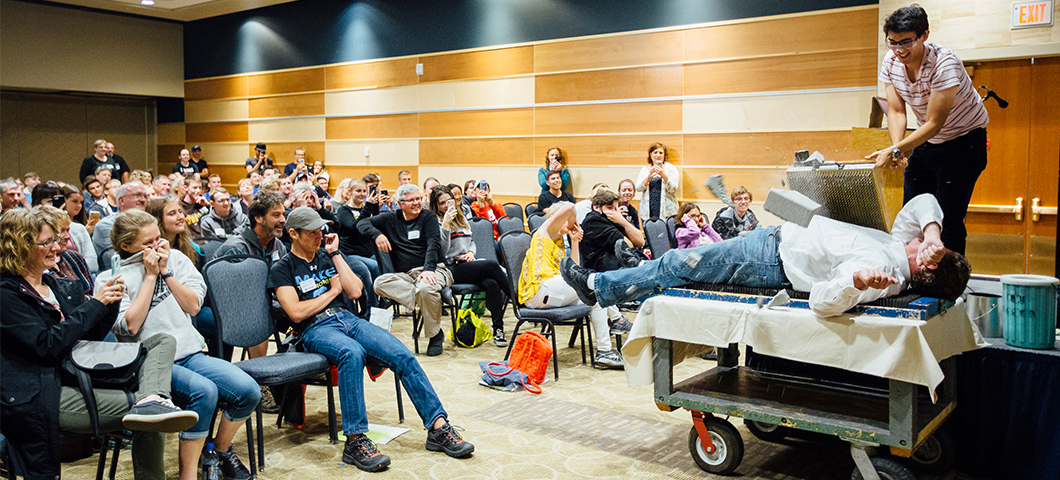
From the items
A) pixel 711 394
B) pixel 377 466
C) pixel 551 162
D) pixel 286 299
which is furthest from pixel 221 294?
pixel 551 162

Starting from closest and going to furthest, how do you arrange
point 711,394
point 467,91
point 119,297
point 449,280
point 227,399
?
point 119,297 → point 227,399 → point 711,394 → point 449,280 → point 467,91

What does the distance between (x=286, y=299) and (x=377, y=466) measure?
2.75 ft

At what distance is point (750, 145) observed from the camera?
25.3 feet

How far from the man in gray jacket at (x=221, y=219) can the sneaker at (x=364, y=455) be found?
2.48 m

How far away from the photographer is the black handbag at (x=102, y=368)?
242cm

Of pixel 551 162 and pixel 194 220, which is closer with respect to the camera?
pixel 194 220

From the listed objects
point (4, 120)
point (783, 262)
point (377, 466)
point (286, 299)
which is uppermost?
point (4, 120)

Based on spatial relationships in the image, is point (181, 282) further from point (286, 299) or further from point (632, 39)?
point (632, 39)

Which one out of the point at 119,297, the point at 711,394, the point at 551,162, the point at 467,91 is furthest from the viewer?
the point at 467,91

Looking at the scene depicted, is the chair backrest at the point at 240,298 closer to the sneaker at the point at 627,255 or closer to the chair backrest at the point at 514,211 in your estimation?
the sneaker at the point at 627,255

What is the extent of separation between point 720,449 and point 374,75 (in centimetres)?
926

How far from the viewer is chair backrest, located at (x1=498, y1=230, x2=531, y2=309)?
15.8 ft

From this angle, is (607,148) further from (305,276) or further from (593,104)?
(305,276)

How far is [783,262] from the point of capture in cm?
280
